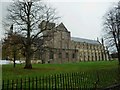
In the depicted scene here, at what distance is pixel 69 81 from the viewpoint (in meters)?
11.2

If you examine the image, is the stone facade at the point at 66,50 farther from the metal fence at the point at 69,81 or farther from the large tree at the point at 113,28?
the metal fence at the point at 69,81

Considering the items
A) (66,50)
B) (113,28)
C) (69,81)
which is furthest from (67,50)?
(69,81)

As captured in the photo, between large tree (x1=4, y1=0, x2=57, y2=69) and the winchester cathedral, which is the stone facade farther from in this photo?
large tree (x1=4, y1=0, x2=57, y2=69)

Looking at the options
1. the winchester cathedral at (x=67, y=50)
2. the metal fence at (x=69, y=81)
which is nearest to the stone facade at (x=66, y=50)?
the winchester cathedral at (x=67, y=50)

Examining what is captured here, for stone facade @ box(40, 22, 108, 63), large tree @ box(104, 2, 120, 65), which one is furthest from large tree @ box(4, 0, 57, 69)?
stone facade @ box(40, 22, 108, 63)

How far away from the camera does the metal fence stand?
9.82 m

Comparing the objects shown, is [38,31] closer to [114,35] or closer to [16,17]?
[16,17]

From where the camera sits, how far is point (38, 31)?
33844 millimetres

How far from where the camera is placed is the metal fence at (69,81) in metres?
9.82

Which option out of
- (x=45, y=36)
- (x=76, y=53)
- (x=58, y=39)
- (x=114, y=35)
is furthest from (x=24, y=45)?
(x=76, y=53)

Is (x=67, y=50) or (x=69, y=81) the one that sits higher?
(x=67, y=50)

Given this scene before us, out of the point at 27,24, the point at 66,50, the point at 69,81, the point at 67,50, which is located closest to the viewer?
the point at 69,81

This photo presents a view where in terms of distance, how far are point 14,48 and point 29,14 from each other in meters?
5.49

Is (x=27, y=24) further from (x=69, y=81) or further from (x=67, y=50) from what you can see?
(x=67, y=50)
